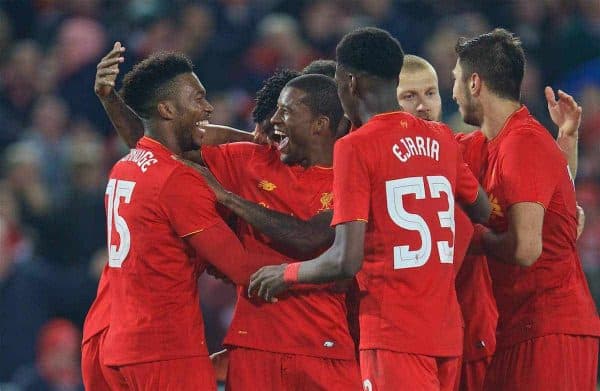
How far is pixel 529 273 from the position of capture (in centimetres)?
517

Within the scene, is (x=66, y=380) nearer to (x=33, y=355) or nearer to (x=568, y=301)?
(x=33, y=355)

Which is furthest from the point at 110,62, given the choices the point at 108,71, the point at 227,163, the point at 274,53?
the point at 274,53

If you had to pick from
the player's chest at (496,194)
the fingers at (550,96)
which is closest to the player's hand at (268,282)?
the player's chest at (496,194)

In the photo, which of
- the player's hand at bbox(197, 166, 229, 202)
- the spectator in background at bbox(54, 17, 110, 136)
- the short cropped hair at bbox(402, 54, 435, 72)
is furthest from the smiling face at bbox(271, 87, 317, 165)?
the spectator in background at bbox(54, 17, 110, 136)

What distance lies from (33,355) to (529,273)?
4.53 m

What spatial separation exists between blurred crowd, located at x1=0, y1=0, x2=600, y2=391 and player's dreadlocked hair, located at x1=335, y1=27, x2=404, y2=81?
4.05 metres

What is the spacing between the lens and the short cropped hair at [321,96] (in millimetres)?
5125

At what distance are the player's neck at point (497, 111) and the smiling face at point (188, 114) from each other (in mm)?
1236

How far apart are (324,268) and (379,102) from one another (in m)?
0.70

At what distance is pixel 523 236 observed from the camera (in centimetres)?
494

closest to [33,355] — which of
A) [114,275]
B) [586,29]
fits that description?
[114,275]

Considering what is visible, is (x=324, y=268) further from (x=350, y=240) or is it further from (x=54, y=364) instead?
(x=54, y=364)

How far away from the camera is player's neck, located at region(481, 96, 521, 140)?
5277mm

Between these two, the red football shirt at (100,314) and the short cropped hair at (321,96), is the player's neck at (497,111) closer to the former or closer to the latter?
the short cropped hair at (321,96)
